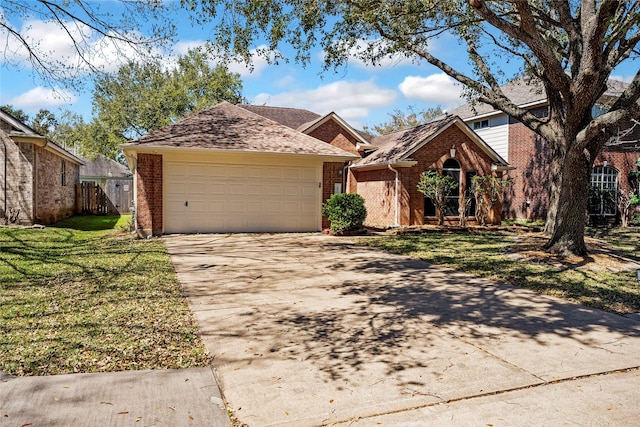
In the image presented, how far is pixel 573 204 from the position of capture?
10.3 meters

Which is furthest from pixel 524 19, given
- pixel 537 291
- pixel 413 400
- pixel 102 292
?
pixel 102 292

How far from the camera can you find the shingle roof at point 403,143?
60.2ft

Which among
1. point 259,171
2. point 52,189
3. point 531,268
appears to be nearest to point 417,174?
point 259,171

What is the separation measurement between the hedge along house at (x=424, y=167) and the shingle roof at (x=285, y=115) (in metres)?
7.78

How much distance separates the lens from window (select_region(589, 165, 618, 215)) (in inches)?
845

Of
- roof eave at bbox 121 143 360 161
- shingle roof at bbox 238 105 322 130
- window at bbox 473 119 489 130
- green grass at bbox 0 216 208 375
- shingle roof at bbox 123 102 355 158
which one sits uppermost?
shingle roof at bbox 238 105 322 130

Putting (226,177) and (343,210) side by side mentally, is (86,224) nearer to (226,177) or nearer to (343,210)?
(226,177)

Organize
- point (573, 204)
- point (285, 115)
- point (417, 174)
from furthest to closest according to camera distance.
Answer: point (285, 115) < point (417, 174) < point (573, 204)

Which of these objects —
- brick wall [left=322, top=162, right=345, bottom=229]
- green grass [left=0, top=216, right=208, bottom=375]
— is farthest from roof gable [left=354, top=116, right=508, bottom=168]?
green grass [left=0, top=216, right=208, bottom=375]

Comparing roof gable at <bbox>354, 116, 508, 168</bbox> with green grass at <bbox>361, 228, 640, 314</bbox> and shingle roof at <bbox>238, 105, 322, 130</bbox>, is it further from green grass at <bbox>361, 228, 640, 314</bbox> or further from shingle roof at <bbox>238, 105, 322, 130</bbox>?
shingle roof at <bbox>238, 105, 322, 130</bbox>

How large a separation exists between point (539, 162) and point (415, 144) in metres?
7.45

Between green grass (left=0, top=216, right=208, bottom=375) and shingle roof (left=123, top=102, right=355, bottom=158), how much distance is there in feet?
15.6

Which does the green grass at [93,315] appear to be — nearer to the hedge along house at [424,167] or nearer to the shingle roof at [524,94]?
the hedge along house at [424,167]

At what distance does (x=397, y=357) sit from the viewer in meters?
4.36
